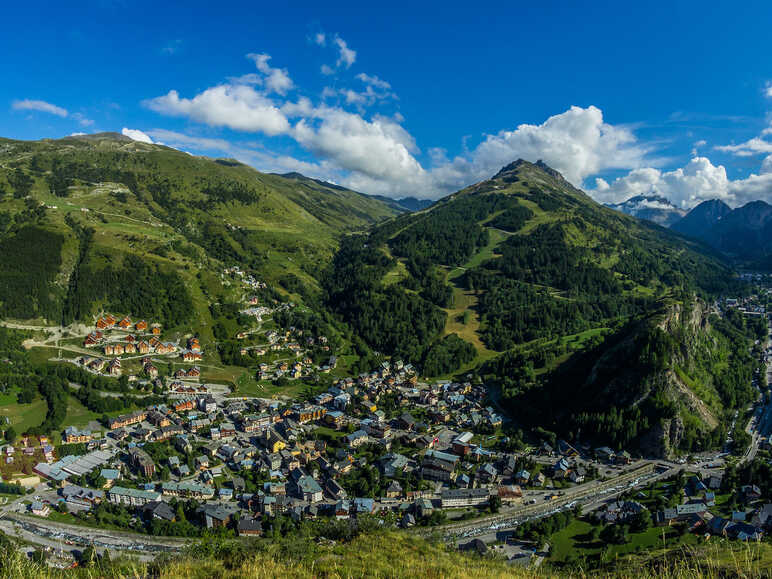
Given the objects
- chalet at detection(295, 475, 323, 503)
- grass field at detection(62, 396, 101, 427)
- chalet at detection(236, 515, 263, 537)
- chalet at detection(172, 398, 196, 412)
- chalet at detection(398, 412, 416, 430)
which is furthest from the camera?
chalet at detection(172, 398, 196, 412)

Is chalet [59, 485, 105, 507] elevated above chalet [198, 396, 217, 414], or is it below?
below

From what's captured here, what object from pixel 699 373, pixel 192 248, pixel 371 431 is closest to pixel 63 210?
pixel 192 248

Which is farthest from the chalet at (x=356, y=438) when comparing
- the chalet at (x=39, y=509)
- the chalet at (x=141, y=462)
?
the chalet at (x=39, y=509)

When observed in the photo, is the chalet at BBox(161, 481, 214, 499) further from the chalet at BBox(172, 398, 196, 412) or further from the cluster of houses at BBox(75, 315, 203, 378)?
the cluster of houses at BBox(75, 315, 203, 378)

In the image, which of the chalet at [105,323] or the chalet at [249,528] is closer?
the chalet at [249,528]

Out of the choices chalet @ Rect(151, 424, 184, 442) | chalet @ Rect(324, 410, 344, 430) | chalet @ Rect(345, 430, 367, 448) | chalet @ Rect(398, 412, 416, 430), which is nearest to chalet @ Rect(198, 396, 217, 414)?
chalet @ Rect(151, 424, 184, 442)

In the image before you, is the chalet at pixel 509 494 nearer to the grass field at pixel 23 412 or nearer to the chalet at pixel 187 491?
the chalet at pixel 187 491

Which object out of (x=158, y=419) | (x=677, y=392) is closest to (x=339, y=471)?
(x=158, y=419)

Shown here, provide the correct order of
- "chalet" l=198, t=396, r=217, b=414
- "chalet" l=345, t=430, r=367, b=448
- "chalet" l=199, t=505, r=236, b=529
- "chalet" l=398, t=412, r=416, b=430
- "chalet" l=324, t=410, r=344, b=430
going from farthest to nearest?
"chalet" l=198, t=396, r=217, b=414, "chalet" l=324, t=410, r=344, b=430, "chalet" l=398, t=412, r=416, b=430, "chalet" l=345, t=430, r=367, b=448, "chalet" l=199, t=505, r=236, b=529

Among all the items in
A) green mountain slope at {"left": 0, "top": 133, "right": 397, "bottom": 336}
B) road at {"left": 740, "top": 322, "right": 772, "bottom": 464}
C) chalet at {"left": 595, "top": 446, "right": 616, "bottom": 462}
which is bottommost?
chalet at {"left": 595, "top": 446, "right": 616, "bottom": 462}

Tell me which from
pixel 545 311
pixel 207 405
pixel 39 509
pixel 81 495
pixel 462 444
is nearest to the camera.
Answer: pixel 39 509

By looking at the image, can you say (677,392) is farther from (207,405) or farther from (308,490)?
(207,405)

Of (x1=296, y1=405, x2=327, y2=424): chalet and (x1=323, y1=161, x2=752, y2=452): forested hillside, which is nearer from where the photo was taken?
(x1=323, y1=161, x2=752, y2=452): forested hillside
